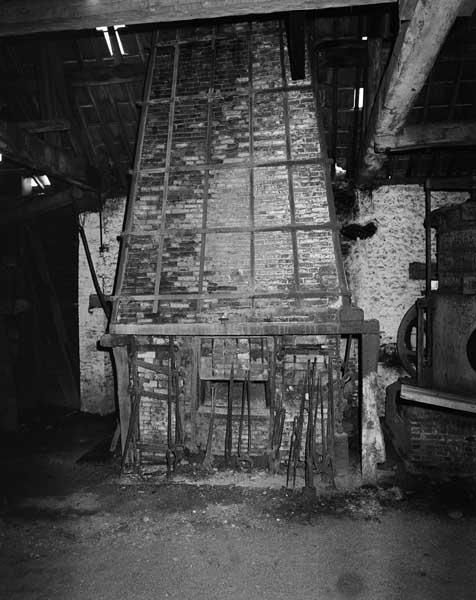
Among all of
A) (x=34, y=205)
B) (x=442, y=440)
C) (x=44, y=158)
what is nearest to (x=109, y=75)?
(x=44, y=158)

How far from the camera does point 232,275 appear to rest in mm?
5664

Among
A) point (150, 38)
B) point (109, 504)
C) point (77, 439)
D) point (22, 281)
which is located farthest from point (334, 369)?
point (22, 281)

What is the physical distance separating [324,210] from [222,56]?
2.99m

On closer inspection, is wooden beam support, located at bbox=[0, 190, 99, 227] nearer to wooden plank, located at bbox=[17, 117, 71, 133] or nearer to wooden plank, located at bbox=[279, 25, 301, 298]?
wooden plank, located at bbox=[17, 117, 71, 133]

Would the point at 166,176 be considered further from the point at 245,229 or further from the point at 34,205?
the point at 34,205

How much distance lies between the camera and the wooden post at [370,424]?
552 centimetres

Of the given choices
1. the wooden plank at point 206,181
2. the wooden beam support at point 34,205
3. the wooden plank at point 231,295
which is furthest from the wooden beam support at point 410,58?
the wooden beam support at point 34,205

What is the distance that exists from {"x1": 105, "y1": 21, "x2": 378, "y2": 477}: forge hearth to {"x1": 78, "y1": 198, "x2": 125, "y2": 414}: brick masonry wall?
2.72 meters

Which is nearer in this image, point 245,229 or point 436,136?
point 436,136

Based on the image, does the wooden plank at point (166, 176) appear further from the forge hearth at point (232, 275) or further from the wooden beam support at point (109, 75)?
the wooden beam support at point (109, 75)

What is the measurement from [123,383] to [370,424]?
333 cm

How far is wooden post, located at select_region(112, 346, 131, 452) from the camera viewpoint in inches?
232

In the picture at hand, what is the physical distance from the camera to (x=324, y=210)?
5707mm

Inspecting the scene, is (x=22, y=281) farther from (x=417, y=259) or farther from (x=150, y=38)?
(x=417, y=259)
